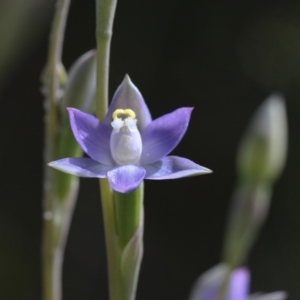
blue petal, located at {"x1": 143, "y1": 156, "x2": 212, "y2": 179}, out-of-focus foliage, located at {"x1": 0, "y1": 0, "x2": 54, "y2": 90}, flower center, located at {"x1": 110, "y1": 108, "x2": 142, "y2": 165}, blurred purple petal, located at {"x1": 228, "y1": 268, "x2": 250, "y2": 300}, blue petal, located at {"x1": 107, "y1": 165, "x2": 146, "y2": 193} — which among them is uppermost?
out-of-focus foliage, located at {"x1": 0, "y1": 0, "x2": 54, "y2": 90}

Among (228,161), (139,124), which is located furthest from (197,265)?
(139,124)

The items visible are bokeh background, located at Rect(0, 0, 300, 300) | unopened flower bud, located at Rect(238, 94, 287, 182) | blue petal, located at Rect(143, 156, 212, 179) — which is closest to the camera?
blue petal, located at Rect(143, 156, 212, 179)

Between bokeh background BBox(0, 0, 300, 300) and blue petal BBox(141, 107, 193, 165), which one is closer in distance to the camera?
blue petal BBox(141, 107, 193, 165)

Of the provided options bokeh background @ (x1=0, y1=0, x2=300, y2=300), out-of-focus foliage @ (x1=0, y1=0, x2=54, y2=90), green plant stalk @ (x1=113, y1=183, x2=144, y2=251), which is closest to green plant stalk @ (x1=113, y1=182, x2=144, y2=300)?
green plant stalk @ (x1=113, y1=183, x2=144, y2=251)

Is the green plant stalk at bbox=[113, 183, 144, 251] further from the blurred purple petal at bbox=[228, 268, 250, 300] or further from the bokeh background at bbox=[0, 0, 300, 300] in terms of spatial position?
the bokeh background at bbox=[0, 0, 300, 300]

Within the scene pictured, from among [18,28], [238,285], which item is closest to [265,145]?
[238,285]

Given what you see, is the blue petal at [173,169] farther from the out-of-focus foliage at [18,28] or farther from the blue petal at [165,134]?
the out-of-focus foliage at [18,28]
